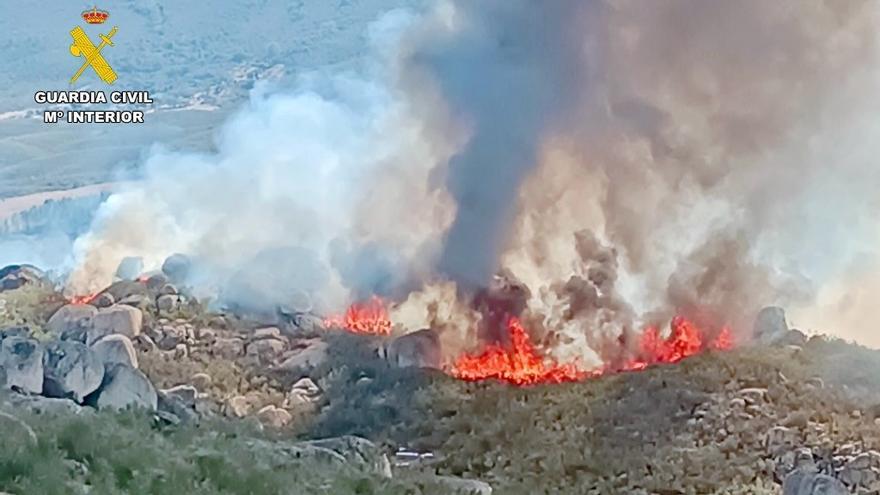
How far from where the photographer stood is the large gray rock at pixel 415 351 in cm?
2891

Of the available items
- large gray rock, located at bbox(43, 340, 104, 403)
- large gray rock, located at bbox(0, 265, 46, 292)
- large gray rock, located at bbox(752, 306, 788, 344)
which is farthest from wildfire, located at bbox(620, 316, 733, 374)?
large gray rock, located at bbox(0, 265, 46, 292)

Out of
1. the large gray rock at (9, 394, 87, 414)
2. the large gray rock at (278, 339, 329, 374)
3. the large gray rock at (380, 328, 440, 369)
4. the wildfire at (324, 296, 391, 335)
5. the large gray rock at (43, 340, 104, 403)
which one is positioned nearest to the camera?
the large gray rock at (9, 394, 87, 414)

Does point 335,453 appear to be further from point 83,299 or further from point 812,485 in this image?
point 83,299

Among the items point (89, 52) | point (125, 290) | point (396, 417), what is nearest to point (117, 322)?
point (125, 290)

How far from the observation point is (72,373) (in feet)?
68.6

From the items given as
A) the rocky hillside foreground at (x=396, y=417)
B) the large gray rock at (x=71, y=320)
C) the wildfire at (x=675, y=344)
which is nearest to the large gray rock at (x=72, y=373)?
the rocky hillside foreground at (x=396, y=417)

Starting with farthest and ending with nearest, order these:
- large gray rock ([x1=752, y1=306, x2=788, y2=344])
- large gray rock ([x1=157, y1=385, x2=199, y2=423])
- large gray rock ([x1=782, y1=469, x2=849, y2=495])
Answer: large gray rock ([x1=752, y1=306, x2=788, y2=344]) < large gray rock ([x1=782, y1=469, x2=849, y2=495]) < large gray rock ([x1=157, y1=385, x2=199, y2=423])

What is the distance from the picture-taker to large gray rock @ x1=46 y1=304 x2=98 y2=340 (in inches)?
1206

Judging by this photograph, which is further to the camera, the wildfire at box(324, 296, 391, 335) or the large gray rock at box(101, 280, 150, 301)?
the large gray rock at box(101, 280, 150, 301)

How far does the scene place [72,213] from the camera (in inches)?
2472

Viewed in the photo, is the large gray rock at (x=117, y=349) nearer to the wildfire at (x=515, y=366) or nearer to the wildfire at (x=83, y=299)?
the wildfire at (x=515, y=366)

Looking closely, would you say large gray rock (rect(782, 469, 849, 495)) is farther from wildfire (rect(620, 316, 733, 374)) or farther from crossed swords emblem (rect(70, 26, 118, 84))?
crossed swords emblem (rect(70, 26, 118, 84))

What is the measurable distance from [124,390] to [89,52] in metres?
44.6

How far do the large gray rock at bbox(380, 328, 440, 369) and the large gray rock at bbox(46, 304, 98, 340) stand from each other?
22.1 feet
